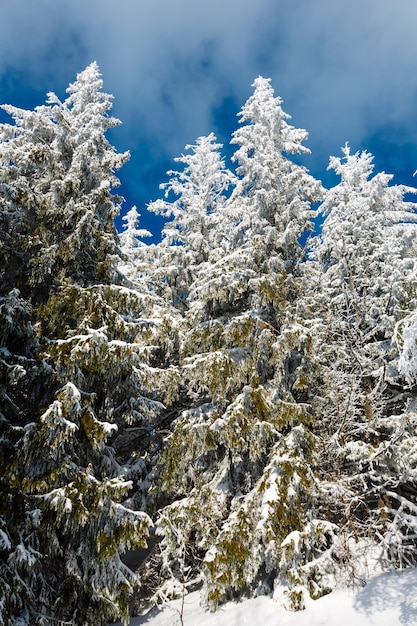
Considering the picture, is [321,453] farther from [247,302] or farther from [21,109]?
[21,109]

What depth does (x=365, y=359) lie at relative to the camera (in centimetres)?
1199

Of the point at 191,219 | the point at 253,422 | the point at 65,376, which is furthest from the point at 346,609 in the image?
the point at 191,219

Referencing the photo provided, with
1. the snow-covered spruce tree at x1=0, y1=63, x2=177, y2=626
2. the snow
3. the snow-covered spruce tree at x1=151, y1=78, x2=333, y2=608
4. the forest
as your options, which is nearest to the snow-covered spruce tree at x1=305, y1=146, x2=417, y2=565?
the forest

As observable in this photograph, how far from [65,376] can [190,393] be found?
4.42 m

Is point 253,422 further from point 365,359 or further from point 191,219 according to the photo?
point 191,219

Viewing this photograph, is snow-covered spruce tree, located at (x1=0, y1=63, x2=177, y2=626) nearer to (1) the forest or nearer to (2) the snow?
(1) the forest

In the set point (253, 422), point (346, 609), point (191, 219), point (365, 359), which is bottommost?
point (346, 609)

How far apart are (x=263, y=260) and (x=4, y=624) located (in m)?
10.0

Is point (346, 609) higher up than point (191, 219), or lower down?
lower down

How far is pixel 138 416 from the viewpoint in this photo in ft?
34.3

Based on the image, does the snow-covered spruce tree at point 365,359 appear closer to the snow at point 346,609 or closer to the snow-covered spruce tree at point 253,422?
the snow at point 346,609

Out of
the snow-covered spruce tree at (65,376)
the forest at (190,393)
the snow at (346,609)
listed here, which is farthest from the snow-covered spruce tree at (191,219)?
the snow at (346,609)

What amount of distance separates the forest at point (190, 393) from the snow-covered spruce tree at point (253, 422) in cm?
5

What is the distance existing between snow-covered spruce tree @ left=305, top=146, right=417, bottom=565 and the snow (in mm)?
602
